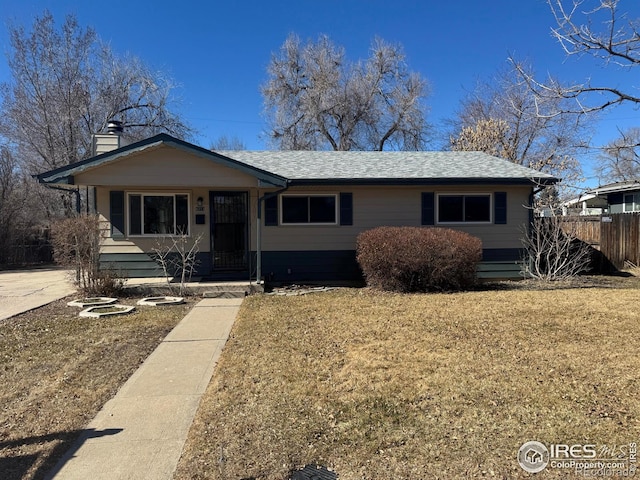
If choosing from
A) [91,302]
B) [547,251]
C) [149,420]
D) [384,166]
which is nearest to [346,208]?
[384,166]

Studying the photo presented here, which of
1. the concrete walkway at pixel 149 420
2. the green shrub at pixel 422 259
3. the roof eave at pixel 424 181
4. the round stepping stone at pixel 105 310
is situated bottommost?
the concrete walkway at pixel 149 420

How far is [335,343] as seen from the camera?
533cm

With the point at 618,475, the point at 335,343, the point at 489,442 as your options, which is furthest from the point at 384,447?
the point at 335,343

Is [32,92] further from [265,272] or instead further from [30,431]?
[30,431]

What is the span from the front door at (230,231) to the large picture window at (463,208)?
5.28 m

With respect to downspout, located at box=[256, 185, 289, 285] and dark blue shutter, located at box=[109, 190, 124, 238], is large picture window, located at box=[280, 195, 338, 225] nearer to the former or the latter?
downspout, located at box=[256, 185, 289, 285]

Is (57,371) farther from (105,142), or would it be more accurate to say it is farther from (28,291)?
(105,142)

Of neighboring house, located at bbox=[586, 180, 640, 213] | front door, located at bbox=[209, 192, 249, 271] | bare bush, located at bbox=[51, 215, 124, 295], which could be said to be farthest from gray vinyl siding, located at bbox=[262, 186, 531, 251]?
neighboring house, located at bbox=[586, 180, 640, 213]

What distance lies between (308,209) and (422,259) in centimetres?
357

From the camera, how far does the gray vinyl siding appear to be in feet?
37.0

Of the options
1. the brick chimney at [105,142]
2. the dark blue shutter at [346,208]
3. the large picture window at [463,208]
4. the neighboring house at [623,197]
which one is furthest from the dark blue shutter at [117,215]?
the neighboring house at [623,197]

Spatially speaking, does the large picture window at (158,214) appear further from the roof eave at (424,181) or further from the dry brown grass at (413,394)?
the dry brown grass at (413,394)

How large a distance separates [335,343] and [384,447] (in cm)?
244

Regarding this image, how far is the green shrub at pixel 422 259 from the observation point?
912 centimetres
